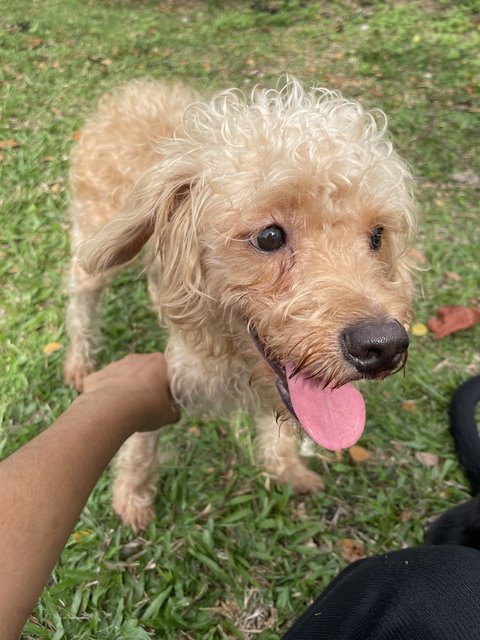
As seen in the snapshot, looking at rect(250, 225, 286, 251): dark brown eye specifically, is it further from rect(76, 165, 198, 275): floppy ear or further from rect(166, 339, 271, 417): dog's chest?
rect(166, 339, 271, 417): dog's chest

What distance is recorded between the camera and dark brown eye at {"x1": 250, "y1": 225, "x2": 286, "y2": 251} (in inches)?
69.1

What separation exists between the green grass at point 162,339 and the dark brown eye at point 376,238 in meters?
0.76

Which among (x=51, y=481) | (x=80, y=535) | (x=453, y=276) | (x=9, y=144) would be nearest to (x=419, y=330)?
(x=453, y=276)

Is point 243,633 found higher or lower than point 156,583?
lower

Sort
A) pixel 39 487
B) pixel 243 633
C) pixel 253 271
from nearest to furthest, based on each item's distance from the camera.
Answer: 1. pixel 39 487
2. pixel 253 271
3. pixel 243 633

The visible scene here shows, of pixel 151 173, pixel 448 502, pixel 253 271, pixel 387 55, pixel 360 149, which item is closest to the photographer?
pixel 253 271

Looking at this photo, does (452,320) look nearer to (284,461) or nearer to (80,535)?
(284,461)

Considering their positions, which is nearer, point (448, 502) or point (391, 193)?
point (391, 193)

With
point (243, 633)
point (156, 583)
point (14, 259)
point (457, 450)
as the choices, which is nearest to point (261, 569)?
point (243, 633)

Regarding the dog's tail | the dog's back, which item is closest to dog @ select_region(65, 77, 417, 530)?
the dog's back

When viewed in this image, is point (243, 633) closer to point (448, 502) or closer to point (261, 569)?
point (261, 569)

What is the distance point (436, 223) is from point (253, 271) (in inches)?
114

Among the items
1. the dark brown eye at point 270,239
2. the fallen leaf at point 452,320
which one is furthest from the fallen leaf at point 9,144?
the fallen leaf at point 452,320

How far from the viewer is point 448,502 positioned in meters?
2.83
